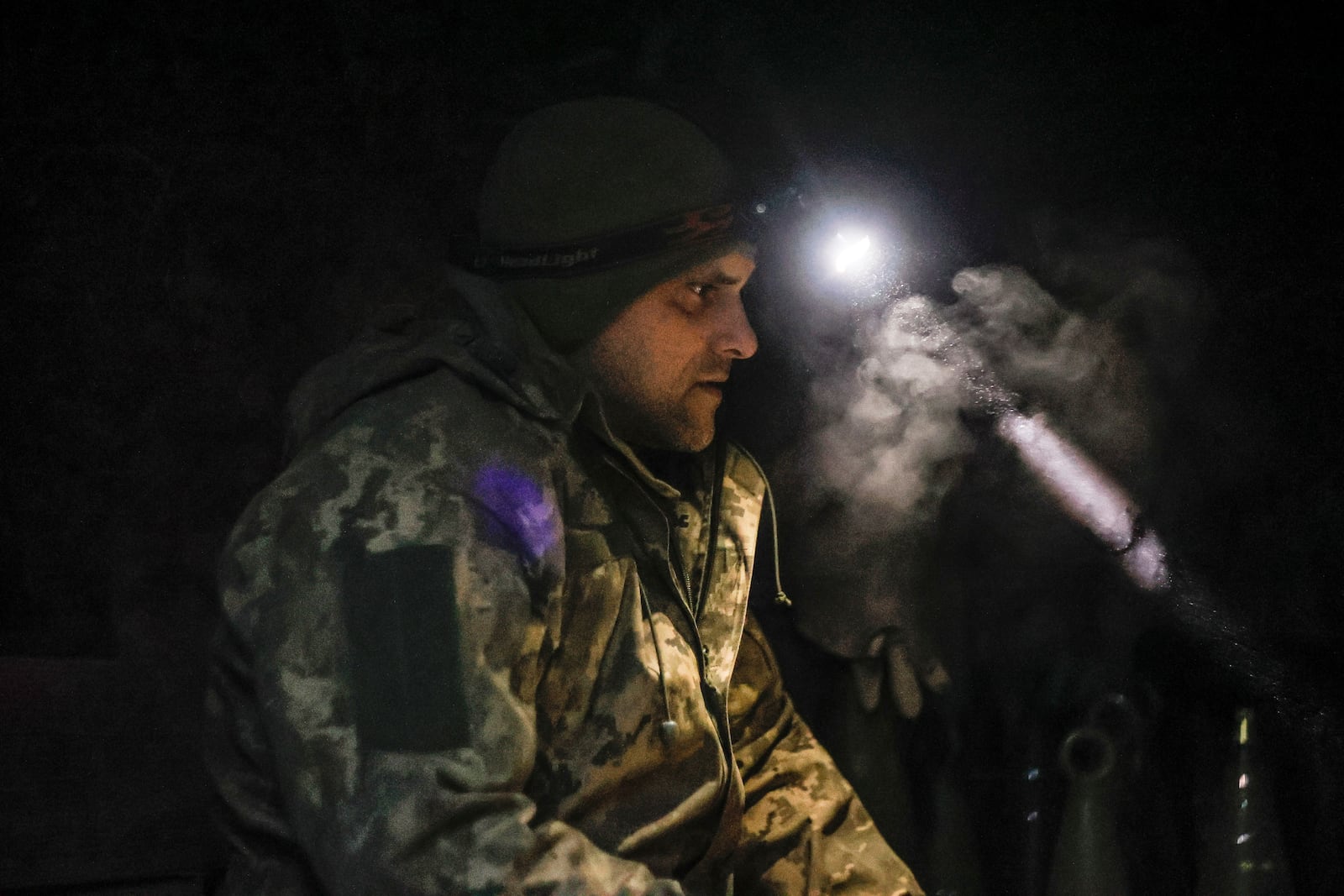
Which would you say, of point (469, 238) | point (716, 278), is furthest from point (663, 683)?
point (469, 238)

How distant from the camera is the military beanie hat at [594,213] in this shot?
213 cm

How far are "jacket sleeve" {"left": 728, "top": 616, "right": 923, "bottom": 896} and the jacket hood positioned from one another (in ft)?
2.62

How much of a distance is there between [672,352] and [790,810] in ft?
3.04

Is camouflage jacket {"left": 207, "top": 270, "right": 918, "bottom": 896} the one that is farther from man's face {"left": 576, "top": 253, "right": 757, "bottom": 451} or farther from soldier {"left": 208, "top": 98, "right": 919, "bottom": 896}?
man's face {"left": 576, "top": 253, "right": 757, "bottom": 451}

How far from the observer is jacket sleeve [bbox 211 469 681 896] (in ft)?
5.42

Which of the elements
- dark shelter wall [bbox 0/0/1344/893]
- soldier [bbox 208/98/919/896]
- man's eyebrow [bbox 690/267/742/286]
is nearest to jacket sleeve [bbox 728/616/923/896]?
soldier [bbox 208/98/919/896]

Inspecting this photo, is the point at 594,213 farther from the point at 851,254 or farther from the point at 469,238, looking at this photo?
the point at 851,254

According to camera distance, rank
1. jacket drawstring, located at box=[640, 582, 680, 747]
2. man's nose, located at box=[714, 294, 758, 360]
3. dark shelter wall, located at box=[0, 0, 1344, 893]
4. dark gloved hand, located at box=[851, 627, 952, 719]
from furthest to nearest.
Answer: dark gloved hand, located at box=[851, 627, 952, 719] < dark shelter wall, located at box=[0, 0, 1344, 893] < man's nose, located at box=[714, 294, 758, 360] < jacket drawstring, located at box=[640, 582, 680, 747]

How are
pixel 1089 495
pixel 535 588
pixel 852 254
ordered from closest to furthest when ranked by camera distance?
pixel 535 588
pixel 1089 495
pixel 852 254

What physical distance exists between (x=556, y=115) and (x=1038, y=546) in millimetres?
1346

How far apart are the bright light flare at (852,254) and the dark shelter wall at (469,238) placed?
106 millimetres

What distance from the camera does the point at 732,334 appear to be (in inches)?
88.2

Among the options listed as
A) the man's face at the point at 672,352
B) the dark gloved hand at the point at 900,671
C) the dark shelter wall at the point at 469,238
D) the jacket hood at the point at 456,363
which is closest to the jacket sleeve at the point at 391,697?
the jacket hood at the point at 456,363

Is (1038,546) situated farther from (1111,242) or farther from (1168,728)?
(1111,242)
